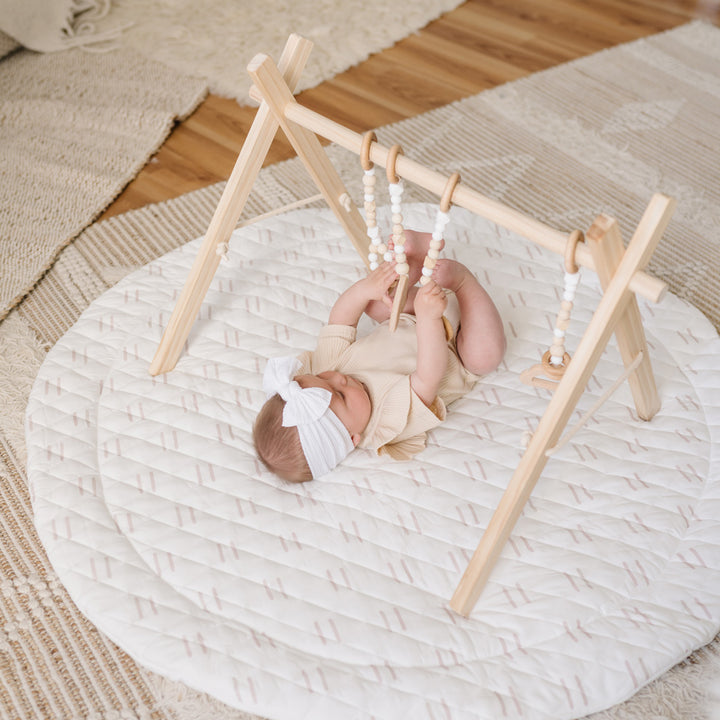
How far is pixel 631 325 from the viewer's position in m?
0.96

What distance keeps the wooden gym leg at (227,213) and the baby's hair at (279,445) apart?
0.23 meters

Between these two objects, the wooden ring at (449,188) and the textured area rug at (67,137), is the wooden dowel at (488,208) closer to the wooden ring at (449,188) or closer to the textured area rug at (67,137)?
the wooden ring at (449,188)

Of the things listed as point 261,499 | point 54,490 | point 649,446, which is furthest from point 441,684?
point 54,490

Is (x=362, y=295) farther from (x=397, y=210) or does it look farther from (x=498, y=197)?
(x=498, y=197)

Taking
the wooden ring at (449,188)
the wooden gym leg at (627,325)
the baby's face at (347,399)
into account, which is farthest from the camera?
the baby's face at (347,399)

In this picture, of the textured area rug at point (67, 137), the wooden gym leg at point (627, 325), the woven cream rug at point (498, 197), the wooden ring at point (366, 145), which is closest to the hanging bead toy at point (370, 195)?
the wooden ring at point (366, 145)

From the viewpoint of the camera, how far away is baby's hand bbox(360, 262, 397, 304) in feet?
3.72

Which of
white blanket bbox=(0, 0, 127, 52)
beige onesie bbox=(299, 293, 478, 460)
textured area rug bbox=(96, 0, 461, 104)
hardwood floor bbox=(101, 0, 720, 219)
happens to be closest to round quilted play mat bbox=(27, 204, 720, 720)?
beige onesie bbox=(299, 293, 478, 460)

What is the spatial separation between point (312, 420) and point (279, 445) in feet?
0.20

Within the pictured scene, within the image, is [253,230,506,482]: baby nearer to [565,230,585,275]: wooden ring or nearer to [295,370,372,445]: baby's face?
[295,370,372,445]: baby's face

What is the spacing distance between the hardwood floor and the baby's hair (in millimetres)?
853

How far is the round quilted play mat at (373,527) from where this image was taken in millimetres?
934

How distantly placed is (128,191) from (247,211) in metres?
0.30

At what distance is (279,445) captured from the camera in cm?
108
